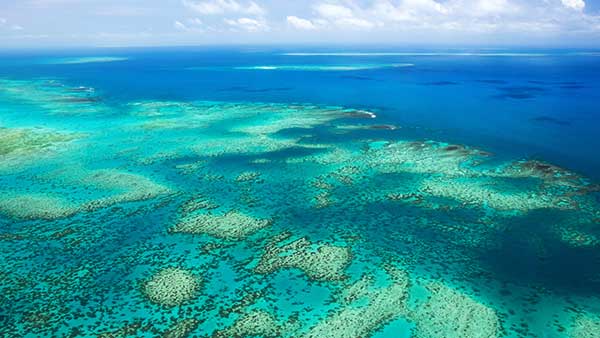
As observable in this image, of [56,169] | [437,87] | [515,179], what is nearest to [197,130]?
[56,169]

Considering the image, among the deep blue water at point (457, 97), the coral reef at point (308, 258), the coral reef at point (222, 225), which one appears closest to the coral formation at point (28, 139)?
the coral reef at point (222, 225)

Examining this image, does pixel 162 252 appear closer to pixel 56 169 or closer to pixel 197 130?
pixel 56 169

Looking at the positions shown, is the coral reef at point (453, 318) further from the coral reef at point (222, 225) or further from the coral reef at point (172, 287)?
the coral reef at point (222, 225)

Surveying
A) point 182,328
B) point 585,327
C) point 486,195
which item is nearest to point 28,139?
point 182,328

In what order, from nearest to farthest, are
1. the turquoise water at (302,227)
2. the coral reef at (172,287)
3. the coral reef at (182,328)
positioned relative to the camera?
1. the coral reef at (182,328)
2. the turquoise water at (302,227)
3. the coral reef at (172,287)

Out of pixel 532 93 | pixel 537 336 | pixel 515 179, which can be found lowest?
pixel 537 336

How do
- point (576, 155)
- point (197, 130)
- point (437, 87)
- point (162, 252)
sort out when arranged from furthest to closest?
point (437, 87) < point (197, 130) < point (576, 155) < point (162, 252)
